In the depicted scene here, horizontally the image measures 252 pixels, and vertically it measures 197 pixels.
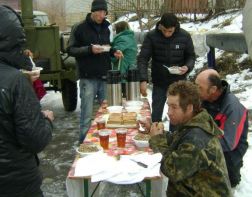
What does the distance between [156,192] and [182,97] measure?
1.53m

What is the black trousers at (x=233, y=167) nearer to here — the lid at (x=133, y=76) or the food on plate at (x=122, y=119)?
the food on plate at (x=122, y=119)

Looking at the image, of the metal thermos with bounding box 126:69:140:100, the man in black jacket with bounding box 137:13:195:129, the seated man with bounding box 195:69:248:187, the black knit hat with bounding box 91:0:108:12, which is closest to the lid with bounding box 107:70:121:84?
the metal thermos with bounding box 126:69:140:100

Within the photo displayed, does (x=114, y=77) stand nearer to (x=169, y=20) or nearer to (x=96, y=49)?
(x=96, y=49)

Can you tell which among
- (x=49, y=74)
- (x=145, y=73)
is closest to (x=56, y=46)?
(x=49, y=74)

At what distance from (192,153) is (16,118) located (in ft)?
3.31

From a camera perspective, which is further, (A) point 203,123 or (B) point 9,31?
(A) point 203,123

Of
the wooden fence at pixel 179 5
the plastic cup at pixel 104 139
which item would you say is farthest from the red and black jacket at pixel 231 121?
the wooden fence at pixel 179 5

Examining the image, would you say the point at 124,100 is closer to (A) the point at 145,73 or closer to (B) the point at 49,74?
(A) the point at 145,73

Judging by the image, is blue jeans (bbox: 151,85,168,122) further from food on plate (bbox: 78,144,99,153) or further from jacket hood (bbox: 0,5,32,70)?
jacket hood (bbox: 0,5,32,70)

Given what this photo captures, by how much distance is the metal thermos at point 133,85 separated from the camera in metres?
5.44

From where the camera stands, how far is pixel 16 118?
101 inches

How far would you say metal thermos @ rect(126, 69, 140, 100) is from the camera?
5.44 metres

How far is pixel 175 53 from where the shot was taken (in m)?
5.95

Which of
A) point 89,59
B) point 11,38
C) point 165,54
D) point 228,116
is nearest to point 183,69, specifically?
point 165,54
